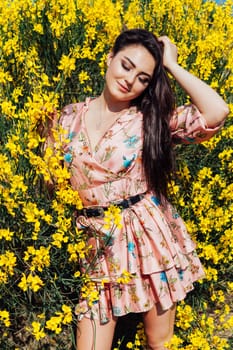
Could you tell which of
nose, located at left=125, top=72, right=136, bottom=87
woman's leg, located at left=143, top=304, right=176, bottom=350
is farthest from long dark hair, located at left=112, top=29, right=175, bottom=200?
woman's leg, located at left=143, top=304, right=176, bottom=350

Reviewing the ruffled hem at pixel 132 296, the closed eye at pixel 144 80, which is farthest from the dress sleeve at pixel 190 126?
the ruffled hem at pixel 132 296

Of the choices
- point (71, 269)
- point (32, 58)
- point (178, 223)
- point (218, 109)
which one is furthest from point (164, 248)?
point (32, 58)

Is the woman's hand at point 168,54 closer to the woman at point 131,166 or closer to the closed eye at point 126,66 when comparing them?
the woman at point 131,166

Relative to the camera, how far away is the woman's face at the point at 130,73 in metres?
1.94

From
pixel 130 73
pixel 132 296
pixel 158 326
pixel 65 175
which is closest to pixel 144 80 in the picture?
pixel 130 73

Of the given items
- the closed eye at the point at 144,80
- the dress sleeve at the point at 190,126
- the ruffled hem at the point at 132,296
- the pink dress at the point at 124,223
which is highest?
the closed eye at the point at 144,80

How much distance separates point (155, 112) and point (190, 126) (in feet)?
0.47

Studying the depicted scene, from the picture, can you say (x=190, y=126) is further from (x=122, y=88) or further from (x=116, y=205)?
(x=116, y=205)

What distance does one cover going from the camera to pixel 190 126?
1967 mm

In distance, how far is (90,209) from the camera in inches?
78.6

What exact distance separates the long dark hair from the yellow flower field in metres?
0.29

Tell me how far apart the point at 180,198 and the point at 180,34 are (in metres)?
1.30

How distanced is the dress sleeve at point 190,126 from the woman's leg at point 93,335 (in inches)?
29.7

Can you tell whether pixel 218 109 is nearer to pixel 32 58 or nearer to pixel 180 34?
pixel 32 58
